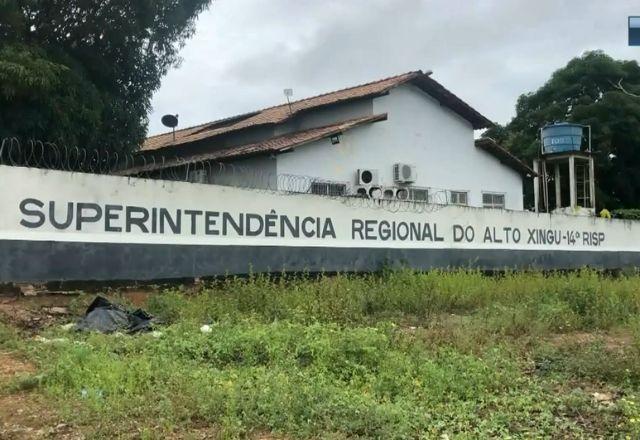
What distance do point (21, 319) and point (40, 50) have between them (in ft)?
19.1

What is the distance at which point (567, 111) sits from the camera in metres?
26.3

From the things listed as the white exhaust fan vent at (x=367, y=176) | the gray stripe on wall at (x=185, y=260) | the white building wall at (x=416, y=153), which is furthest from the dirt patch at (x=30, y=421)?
the white exhaust fan vent at (x=367, y=176)

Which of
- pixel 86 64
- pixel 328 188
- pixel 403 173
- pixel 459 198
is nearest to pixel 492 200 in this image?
pixel 459 198

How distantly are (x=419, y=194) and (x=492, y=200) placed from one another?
2854 millimetres

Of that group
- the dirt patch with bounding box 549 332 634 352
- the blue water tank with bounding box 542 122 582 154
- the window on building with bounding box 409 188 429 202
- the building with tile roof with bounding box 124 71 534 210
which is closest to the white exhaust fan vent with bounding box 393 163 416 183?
the building with tile roof with bounding box 124 71 534 210

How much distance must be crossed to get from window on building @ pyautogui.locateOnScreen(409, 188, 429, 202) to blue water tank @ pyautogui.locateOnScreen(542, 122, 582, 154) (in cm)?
559

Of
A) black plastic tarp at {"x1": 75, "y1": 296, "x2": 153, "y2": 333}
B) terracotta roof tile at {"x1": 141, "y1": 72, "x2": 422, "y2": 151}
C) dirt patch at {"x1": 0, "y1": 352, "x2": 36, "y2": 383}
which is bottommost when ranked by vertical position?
dirt patch at {"x1": 0, "y1": 352, "x2": 36, "y2": 383}

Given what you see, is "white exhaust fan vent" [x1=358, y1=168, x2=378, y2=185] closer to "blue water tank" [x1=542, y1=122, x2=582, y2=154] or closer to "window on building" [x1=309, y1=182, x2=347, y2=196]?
"window on building" [x1=309, y1=182, x2=347, y2=196]

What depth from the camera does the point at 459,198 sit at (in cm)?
1738

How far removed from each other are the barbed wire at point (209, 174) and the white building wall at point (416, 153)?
0.29 meters

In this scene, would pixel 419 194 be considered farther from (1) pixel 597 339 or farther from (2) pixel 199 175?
(1) pixel 597 339

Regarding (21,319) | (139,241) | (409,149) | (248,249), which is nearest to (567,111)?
(409,149)

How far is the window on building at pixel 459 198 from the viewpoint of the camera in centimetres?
1722

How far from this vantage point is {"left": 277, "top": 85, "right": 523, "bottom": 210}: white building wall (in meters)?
14.7
